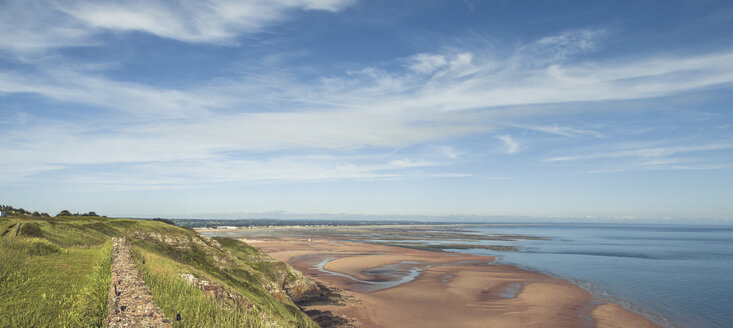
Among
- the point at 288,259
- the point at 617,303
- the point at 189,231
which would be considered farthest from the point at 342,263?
the point at 617,303

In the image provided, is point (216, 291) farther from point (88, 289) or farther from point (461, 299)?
point (461, 299)

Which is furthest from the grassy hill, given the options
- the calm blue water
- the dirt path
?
the calm blue water

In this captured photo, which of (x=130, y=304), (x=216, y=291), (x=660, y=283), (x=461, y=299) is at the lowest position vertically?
(x=660, y=283)

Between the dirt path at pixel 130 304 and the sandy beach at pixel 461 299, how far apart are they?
53.0 feet

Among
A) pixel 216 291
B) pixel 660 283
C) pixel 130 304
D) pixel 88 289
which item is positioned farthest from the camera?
pixel 660 283

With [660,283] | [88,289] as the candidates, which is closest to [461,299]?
[660,283]

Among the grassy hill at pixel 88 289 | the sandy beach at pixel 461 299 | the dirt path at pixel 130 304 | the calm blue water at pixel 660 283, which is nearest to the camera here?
the dirt path at pixel 130 304

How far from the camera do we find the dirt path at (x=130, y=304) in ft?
23.3

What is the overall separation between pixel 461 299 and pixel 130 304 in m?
28.5

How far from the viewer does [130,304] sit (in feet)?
26.4

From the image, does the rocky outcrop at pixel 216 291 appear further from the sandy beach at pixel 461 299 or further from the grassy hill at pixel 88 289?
the sandy beach at pixel 461 299

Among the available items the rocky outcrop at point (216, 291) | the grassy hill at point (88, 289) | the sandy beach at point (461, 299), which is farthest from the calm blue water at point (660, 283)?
the grassy hill at point (88, 289)

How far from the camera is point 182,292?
11.2m

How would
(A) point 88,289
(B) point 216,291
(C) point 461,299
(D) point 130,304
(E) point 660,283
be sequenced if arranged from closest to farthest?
(D) point 130,304 < (A) point 88,289 < (B) point 216,291 < (C) point 461,299 < (E) point 660,283
